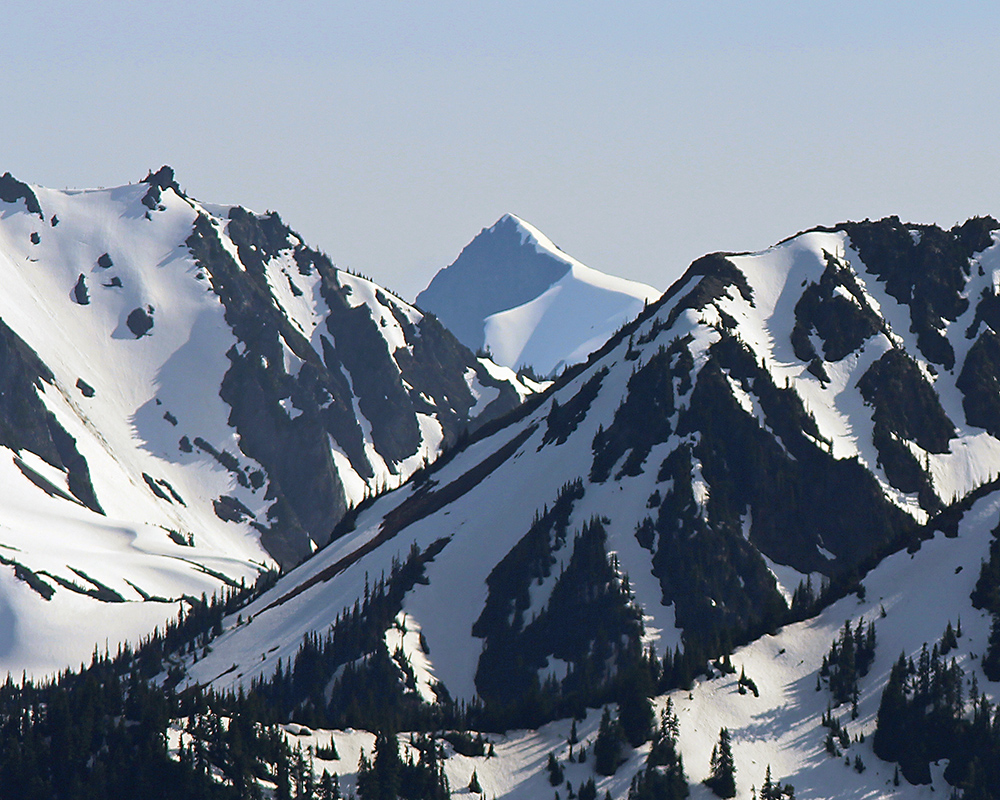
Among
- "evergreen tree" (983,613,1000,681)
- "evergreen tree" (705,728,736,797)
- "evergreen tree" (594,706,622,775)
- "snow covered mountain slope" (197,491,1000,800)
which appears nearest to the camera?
"evergreen tree" (705,728,736,797)

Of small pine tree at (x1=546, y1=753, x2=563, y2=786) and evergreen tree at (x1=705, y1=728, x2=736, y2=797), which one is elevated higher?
small pine tree at (x1=546, y1=753, x2=563, y2=786)

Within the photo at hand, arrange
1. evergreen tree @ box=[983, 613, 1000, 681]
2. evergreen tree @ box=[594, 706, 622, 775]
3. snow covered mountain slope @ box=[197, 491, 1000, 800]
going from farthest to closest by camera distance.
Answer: evergreen tree @ box=[983, 613, 1000, 681]
evergreen tree @ box=[594, 706, 622, 775]
snow covered mountain slope @ box=[197, 491, 1000, 800]

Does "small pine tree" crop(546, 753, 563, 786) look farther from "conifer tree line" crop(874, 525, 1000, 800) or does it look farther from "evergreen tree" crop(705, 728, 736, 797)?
"conifer tree line" crop(874, 525, 1000, 800)

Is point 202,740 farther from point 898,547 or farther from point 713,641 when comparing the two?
point 898,547

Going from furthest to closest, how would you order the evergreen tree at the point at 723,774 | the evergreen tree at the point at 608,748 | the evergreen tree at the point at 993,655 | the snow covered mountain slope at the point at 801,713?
1. the evergreen tree at the point at 993,655
2. the evergreen tree at the point at 608,748
3. the snow covered mountain slope at the point at 801,713
4. the evergreen tree at the point at 723,774

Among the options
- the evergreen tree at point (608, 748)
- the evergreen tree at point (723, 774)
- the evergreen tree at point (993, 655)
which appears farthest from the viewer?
the evergreen tree at point (993, 655)

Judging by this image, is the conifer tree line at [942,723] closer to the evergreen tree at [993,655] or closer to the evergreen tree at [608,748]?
the evergreen tree at [993,655]

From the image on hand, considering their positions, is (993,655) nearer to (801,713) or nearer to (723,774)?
(801,713)

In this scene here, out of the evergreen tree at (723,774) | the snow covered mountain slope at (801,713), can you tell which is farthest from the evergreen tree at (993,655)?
the evergreen tree at (723,774)

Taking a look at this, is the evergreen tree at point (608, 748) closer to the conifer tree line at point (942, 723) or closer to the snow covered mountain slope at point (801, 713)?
the snow covered mountain slope at point (801, 713)

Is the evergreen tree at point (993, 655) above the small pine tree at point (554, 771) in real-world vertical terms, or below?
below

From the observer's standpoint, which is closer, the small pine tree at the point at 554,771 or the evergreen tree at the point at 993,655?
the small pine tree at the point at 554,771

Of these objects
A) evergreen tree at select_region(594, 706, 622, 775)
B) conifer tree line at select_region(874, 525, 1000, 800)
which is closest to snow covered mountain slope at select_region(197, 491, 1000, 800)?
evergreen tree at select_region(594, 706, 622, 775)

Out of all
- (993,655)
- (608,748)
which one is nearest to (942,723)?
(993,655)
